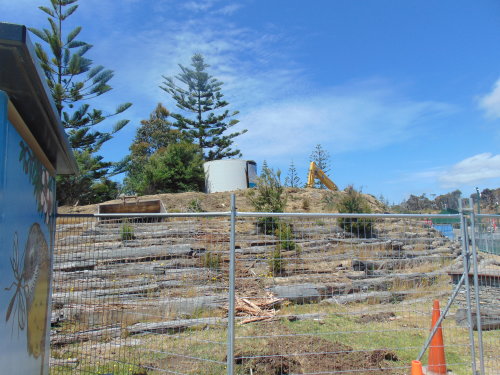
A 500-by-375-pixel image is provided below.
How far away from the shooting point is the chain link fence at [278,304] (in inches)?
172

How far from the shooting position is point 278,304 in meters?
7.30

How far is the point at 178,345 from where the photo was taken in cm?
502

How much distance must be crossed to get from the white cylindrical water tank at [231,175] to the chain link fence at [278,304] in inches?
603

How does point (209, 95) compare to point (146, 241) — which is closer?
point (146, 241)

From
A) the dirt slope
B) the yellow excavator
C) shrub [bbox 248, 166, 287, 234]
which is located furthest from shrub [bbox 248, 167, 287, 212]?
the yellow excavator

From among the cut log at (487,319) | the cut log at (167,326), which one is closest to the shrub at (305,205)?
the cut log at (487,319)

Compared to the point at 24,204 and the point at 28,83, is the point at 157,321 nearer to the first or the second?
the point at 24,204

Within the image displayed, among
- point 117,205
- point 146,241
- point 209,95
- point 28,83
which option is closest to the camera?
point 28,83

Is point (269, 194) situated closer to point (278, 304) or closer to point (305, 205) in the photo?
point (305, 205)

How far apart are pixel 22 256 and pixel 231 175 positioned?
66.2 ft

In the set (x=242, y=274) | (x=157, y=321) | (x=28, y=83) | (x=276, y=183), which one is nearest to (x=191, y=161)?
(x=276, y=183)

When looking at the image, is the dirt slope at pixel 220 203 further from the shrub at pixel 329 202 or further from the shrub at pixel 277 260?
the shrub at pixel 277 260

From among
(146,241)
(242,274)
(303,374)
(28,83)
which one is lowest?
(303,374)

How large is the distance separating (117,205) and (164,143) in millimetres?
25520
